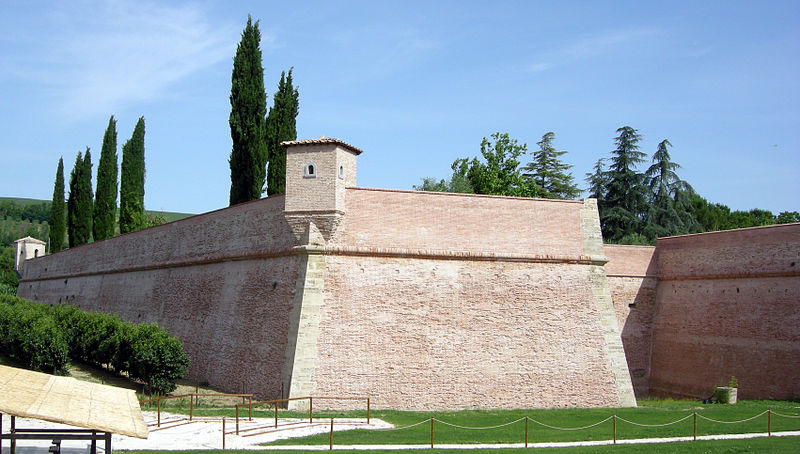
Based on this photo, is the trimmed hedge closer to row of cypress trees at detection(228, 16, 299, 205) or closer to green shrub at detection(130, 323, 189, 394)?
green shrub at detection(130, 323, 189, 394)

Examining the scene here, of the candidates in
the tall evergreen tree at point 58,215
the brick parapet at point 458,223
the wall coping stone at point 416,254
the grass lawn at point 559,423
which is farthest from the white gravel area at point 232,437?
the tall evergreen tree at point 58,215

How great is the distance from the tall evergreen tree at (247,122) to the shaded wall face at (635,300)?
13.8 meters

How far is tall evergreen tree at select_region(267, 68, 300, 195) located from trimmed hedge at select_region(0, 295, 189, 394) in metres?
8.38

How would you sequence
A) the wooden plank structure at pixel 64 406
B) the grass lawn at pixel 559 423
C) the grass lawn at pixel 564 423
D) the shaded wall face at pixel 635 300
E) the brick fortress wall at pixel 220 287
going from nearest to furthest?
the wooden plank structure at pixel 64 406, the grass lawn at pixel 559 423, the grass lawn at pixel 564 423, the brick fortress wall at pixel 220 287, the shaded wall face at pixel 635 300

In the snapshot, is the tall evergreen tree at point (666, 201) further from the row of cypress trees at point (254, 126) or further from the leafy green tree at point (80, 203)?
the leafy green tree at point (80, 203)

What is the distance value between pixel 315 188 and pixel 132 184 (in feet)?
74.6

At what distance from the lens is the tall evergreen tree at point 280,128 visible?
28.6 m

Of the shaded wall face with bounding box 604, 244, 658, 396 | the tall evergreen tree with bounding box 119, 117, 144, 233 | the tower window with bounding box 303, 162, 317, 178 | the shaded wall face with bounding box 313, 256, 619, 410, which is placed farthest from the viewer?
the tall evergreen tree with bounding box 119, 117, 144, 233

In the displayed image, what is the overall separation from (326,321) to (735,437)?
10000mm

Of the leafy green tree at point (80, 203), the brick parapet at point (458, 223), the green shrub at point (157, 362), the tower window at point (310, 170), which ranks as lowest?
the green shrub at point (157, 362)

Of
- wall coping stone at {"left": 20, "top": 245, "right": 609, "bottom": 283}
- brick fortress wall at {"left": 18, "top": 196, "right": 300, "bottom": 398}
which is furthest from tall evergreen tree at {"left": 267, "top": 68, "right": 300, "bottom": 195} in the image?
wall coping stone at {"left": 20, "top": 245, "right": 609, "bottom": 283}

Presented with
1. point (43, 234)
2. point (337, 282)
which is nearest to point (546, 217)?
point (337, 282)

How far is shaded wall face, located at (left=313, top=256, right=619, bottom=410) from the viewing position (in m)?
18.7

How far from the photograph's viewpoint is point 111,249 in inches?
1313
